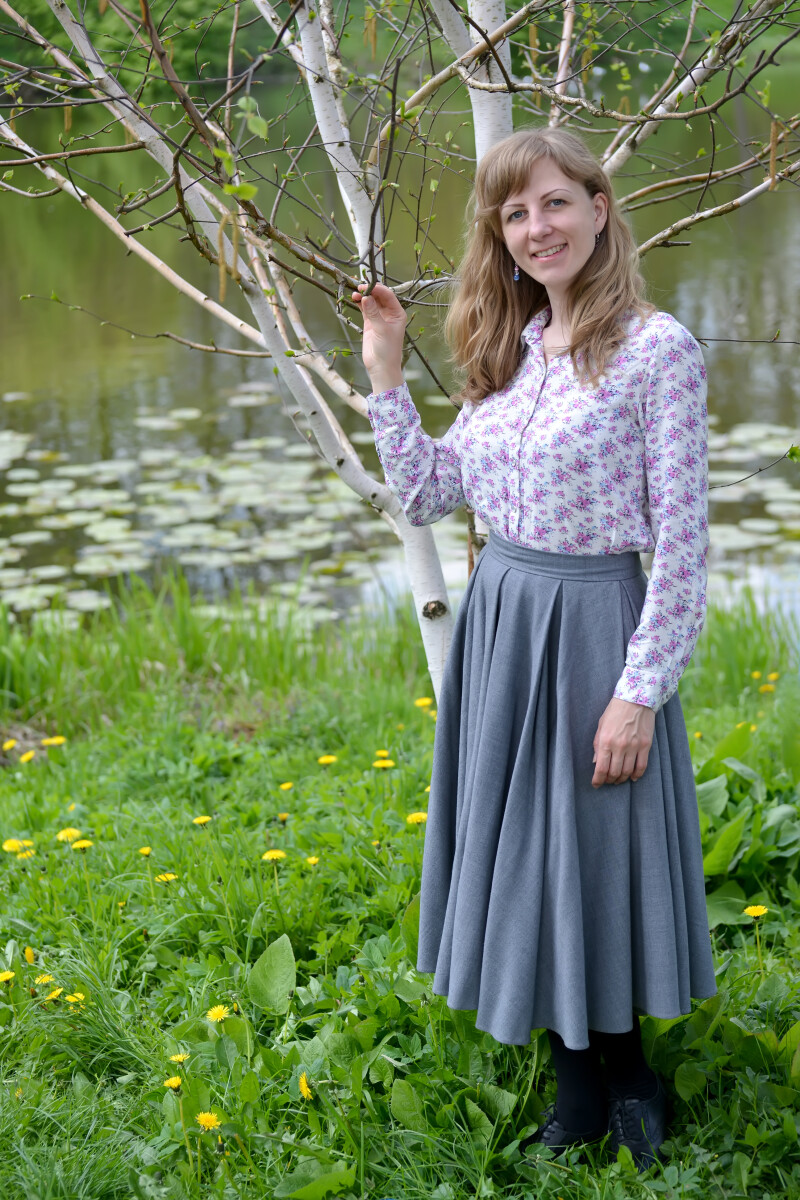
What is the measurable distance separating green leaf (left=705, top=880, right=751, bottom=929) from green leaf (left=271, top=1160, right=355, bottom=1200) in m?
0.92

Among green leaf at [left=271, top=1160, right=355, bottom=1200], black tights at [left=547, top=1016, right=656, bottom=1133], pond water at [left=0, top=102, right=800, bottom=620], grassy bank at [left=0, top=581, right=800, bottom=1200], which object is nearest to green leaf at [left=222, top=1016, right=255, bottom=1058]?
grassy bank at [left=0, top=581, right=800, bottom=1200]

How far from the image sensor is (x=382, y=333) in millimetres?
1599

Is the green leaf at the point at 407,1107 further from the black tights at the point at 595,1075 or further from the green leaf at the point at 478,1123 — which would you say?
the black tights at the point at 595,1075

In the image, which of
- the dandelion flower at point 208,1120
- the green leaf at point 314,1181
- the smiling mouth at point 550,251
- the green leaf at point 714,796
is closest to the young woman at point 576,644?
the smiling mouth at point 550,251

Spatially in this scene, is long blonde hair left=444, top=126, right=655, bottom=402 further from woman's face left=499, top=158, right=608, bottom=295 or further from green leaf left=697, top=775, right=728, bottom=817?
green leaf left=697, top=775, right=728, bottom=817

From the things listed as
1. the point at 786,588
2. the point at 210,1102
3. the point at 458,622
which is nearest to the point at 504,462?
the point at 458,622

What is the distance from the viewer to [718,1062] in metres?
1.69

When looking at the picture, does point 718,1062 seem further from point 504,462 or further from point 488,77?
point 488,77

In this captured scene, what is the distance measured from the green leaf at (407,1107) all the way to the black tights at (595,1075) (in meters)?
0.21

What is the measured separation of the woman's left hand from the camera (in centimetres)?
144

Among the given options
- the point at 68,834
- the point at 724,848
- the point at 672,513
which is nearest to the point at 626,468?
the point at 672,513

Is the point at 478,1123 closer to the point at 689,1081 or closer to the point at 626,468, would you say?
the point at 689,1081

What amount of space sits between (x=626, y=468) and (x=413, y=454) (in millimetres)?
354

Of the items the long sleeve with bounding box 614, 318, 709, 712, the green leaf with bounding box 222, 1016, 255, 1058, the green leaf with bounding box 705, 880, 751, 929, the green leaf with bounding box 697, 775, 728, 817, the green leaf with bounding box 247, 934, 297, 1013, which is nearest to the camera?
the long sleeve with bounding box 614, 318, 709, 712
